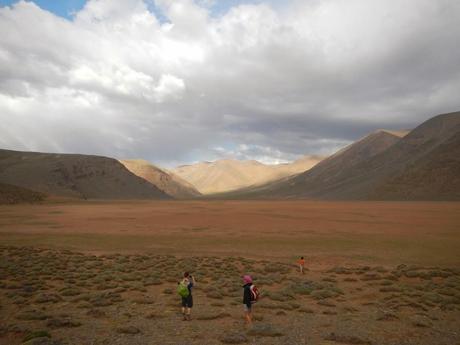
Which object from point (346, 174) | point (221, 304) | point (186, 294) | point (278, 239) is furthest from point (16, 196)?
point (346, 174)

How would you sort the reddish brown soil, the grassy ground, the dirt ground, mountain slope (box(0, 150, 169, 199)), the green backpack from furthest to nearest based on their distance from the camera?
mountain slope (box(0, 150, 169, 199)), the reddish brown soil, the green backpack, the dirt ground, the grassy ground

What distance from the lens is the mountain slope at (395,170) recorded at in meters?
106

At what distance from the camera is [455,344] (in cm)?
1062

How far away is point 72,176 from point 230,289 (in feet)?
467

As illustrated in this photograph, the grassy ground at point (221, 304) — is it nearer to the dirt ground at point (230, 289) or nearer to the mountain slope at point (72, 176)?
the dirt ground at point (230, 289)

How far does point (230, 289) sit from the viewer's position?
17.2 m

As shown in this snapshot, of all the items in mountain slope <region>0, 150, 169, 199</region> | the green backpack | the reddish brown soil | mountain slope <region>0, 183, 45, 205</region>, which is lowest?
the reddish brown soil

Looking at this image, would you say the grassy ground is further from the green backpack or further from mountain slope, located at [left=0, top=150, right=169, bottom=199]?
mountain slope, located at [left=0, top=150, right=169, bottom=199]

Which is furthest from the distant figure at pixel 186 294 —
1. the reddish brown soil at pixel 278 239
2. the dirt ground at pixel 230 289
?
the reddish brown soil at pixel 278 239

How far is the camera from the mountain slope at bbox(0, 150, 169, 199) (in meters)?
130

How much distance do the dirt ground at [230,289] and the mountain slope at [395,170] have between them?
77.6 m

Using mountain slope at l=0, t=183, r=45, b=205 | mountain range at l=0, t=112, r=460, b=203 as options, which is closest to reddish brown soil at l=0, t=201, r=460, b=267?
mountain slope at l=0, t=183, r=45, b=205

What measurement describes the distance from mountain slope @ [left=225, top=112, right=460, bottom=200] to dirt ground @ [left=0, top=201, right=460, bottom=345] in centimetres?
7763

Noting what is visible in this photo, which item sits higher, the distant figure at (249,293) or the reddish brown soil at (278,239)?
the distant figure at (249,293)
